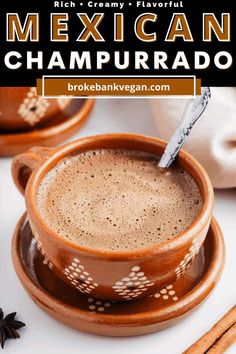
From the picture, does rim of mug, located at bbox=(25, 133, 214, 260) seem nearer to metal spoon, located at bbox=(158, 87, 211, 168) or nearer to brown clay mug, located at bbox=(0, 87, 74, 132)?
metal spoon, located at bbox=(158, 87, 211, 168)

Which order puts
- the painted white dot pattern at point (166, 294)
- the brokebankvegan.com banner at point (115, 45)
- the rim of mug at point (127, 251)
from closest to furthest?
the rim of mug at point (127, 251) < the painted white dot pattern at point (166, 294) < the brokebankvegan.com banner at point (115, 45)

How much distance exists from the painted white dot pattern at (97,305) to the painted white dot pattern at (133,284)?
34mm

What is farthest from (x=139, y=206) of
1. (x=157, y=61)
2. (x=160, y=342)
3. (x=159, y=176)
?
(x=157, y=61)

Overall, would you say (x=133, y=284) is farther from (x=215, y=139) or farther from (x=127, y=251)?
(x=215, y=139)

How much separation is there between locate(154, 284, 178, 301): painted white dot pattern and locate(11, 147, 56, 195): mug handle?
0.27 meters

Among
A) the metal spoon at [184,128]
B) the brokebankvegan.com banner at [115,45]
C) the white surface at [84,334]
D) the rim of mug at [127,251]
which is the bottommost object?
the white surface at [84,334]

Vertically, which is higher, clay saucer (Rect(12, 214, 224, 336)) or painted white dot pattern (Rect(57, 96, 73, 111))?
painted white dot pattern (Rect(57, 96, 73, 111))

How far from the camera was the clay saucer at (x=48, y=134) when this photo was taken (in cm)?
131

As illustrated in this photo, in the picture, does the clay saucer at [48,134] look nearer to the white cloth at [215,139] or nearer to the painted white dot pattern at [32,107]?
the painted white dot pattern at [32,107]

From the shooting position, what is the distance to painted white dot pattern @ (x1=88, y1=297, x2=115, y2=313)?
996 millimetres

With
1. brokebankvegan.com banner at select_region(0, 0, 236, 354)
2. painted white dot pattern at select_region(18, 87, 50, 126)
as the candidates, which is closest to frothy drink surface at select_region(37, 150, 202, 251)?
brokebankvegan.com banner at select_region(0, 0, 236, 354)

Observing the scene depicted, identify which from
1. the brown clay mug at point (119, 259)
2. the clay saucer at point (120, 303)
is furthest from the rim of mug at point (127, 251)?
the clay saucer at point (120, 303)

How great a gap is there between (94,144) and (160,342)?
328 mm

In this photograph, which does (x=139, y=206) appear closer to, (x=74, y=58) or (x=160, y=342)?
(x=160, y=342)
